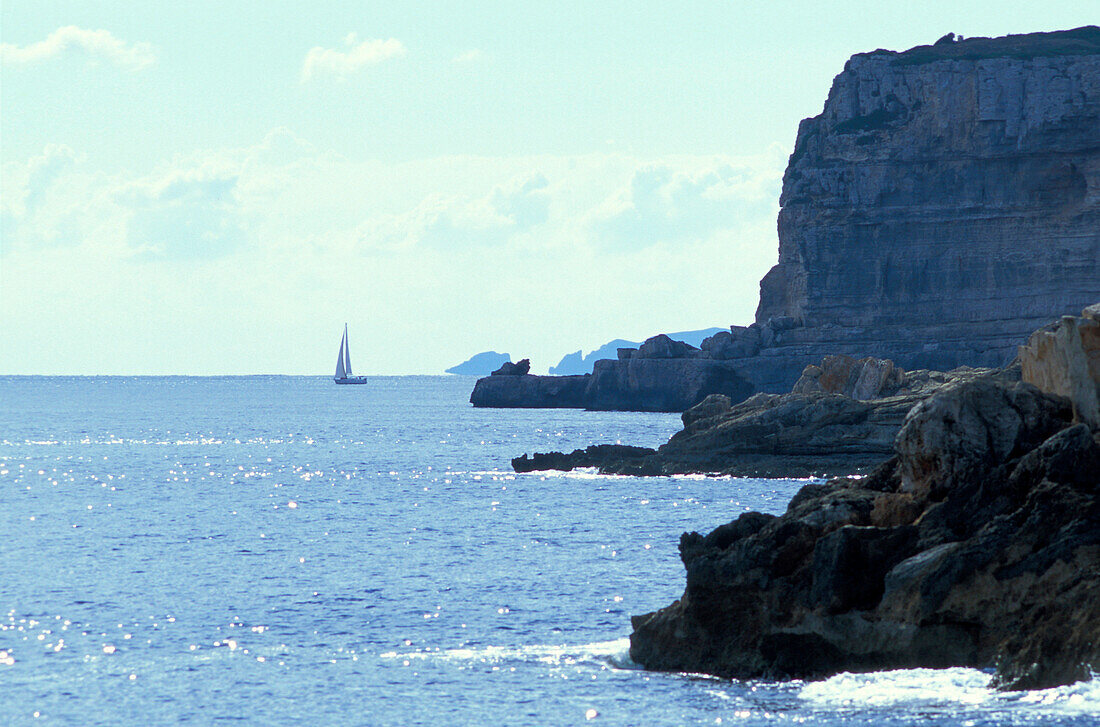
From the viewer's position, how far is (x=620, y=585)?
1396 inches

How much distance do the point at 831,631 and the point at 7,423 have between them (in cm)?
14009

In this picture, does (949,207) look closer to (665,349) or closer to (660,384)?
(665,349)

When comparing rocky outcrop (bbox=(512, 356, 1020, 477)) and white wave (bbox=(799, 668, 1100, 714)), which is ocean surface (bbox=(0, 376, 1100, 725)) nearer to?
white wave (bbox=(799, 668, 1100, 714))

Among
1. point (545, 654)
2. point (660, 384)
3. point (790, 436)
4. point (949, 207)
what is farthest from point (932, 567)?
point (660, 384)

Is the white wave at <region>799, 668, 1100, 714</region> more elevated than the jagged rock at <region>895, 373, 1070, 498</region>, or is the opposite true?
the jagged rock at <region>895, 373, 1070, 498</region>

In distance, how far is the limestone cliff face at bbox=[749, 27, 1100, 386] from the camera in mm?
126000


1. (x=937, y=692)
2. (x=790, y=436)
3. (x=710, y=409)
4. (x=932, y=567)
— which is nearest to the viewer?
(x=937, y=692)

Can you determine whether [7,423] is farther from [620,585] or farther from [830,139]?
[620,585]

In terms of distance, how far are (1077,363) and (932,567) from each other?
5476 millimetres

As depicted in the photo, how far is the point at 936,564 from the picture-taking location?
2223cm

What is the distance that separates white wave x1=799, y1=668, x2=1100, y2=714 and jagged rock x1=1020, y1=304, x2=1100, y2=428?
5.44 meters

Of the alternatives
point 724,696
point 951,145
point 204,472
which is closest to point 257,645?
point 724,696

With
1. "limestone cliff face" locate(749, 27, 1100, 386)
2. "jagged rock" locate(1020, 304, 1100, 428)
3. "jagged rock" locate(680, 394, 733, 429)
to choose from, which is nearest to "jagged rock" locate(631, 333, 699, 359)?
"limestone cliff face" locate(749, 27, 1100, 386)

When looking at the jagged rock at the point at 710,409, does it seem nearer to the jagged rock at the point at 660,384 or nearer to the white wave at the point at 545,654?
the white wave at the point at 545,654
